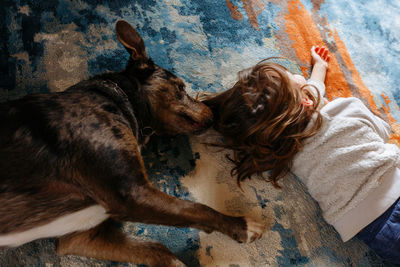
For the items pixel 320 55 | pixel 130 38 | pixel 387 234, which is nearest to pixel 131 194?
pixel 130 38

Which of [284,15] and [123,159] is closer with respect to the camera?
[123,159]

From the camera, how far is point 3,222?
137 cm

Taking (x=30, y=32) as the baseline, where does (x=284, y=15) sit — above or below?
above

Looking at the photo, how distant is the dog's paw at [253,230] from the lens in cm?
166

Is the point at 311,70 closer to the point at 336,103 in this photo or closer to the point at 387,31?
the point at 336,103

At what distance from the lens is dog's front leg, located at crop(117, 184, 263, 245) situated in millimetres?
1456

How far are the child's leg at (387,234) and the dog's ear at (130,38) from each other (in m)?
1.64

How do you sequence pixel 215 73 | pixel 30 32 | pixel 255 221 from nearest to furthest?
pixel 255 221 < pixel 30 32 < pixel 215 73

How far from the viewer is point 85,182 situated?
144 centimetres

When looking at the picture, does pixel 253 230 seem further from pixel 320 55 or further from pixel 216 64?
pixel 320 55

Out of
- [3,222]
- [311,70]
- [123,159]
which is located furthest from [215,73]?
[3,222]

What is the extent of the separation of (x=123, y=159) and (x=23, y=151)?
0.45 m

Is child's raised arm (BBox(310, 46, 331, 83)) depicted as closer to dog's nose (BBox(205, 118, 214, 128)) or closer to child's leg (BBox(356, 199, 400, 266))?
dog's nose (BBox(205, 118, 214, 128))

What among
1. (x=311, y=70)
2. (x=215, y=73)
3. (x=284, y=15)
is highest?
(x=284, y=15)
